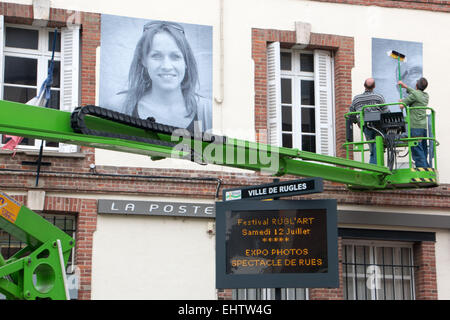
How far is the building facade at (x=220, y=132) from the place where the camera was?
50.5 ft

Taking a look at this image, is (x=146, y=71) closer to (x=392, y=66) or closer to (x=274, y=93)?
(x=274, y=93)

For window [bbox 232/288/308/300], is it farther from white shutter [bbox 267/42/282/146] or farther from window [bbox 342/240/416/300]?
white shutter [bbox 267/42/282/146]

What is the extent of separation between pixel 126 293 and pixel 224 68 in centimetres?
461

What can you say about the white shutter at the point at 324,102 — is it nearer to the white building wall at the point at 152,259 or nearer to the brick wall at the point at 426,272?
the brick wall at the point at 426,272

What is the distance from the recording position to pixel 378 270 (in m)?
17.2

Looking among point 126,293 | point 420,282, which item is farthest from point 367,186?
point 126,293

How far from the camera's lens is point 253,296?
16.4 meters

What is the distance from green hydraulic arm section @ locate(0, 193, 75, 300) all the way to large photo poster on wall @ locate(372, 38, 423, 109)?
9.52m

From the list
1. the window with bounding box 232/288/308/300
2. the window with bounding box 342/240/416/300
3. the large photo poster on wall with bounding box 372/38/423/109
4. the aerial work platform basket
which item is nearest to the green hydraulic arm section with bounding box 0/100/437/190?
the aerial work platform basket

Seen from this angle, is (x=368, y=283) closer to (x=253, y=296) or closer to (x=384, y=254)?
(x=384, y=254)

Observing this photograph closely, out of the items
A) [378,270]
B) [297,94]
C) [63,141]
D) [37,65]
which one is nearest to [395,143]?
[297,94]

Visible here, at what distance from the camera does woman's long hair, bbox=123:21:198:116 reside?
52.3ft

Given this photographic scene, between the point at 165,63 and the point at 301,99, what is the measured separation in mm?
2924
